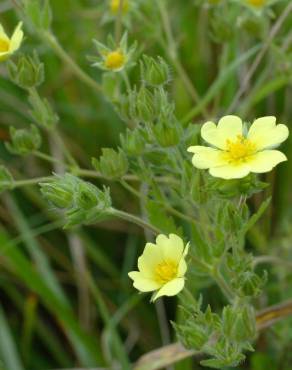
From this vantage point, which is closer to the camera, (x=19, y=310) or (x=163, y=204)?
(x=163, y=204)

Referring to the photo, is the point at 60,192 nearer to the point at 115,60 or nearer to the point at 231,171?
the point at 231,171

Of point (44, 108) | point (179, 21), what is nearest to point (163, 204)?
point (44, 108)

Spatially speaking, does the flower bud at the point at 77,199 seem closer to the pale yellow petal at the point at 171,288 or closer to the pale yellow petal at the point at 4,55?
the pale yellow petal at the point at 171,288

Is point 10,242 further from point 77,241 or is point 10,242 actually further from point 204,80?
point 204,80

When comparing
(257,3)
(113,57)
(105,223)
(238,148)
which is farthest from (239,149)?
(105,223)

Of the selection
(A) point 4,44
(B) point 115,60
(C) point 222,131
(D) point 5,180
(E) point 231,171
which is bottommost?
(E) point 231,171

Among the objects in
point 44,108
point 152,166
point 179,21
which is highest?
point 179,21
